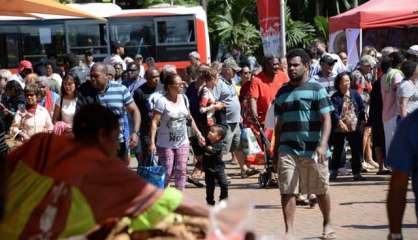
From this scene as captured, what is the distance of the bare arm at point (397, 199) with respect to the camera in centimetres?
454

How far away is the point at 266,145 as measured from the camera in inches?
495

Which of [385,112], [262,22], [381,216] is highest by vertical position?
[262,22]

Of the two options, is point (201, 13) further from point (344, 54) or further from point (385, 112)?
point (385, 112)

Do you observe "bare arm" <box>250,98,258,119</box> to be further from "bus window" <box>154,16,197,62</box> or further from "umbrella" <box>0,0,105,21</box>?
"bus window" <box>154,16,197,62</box>

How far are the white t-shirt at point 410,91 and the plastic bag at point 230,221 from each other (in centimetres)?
787

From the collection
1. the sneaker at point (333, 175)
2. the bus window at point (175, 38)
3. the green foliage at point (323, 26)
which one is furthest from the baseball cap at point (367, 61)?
the green foliage at point (323, 26)

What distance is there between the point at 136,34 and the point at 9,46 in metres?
3.88

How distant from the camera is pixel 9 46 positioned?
89.7 feet

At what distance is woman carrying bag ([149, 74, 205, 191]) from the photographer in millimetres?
10305

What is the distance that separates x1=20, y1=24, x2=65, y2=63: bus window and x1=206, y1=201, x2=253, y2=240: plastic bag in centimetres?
2424

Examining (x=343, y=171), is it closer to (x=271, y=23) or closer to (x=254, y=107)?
(x=254, y=107)

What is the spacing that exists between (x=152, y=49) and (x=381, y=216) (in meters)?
18.9

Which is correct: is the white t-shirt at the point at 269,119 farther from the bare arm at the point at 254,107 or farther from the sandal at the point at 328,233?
the sandal at the point at 328,233

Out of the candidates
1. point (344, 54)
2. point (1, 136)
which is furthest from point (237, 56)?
point (1, 136)
